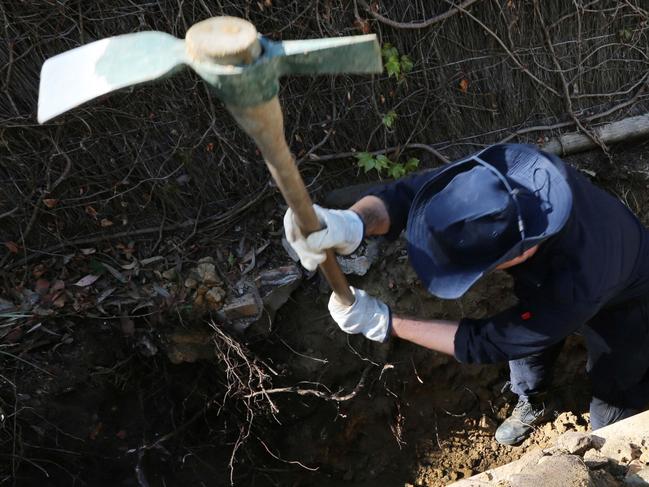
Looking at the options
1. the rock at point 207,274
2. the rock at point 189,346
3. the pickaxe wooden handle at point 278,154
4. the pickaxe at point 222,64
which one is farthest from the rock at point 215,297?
the pickaxe at point 222,64

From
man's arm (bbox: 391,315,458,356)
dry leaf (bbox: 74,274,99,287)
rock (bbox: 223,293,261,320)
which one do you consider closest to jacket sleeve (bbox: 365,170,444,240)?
man's arm (bbox: 391,315,458,356)

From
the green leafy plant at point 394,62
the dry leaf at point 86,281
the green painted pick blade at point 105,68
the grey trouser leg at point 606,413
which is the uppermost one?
the green painted pick blade at point 105,68

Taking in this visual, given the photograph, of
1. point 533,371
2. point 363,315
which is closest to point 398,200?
point 363,315

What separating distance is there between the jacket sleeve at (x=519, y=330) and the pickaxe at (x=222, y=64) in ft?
3.10

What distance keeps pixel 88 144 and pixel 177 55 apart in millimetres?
1395

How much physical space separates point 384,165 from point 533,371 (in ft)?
4.01

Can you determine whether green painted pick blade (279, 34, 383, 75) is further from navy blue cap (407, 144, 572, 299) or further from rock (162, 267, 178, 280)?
rock (162, 267, 178, 280)

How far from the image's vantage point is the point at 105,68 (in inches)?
43.4

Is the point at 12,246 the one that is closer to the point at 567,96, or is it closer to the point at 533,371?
the point at 533,371

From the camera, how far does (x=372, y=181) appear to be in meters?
2.66

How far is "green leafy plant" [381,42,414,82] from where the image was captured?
2373 mm

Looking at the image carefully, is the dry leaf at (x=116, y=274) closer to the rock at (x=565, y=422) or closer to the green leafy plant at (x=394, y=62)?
the green leafy plant at (x=394, y=62)

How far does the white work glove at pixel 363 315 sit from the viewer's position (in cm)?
185

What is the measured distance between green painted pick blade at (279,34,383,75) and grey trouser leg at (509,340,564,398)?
1800mm
